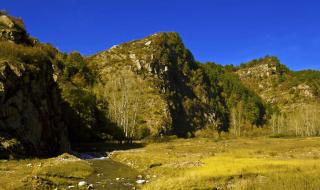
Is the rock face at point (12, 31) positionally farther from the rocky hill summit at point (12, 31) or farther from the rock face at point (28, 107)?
the rock face at point (28, 107)

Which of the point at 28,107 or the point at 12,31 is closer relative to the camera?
the point at 28,107

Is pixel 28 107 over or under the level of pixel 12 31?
under

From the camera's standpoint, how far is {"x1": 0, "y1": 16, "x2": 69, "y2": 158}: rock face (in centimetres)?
5162

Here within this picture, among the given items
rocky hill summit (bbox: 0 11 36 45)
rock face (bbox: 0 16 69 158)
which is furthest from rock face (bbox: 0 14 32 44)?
rock face (bbox: 0 16 69 158)

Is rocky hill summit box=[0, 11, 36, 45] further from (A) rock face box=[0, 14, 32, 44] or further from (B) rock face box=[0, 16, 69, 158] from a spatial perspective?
(B) rock face box=[0, 16, 69, 158]

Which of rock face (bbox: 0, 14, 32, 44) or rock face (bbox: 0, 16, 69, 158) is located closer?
rock face (bbox: 0, 16, 69, 158)

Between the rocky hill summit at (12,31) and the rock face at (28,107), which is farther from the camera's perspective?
the rocky hill summit at (12,31)

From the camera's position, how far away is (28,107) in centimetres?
5656

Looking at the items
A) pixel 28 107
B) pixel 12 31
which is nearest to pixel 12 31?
pixel 12 31

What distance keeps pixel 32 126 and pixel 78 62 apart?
12030 cm

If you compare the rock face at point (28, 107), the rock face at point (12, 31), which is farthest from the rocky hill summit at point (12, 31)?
the rock face at point (28, 107)

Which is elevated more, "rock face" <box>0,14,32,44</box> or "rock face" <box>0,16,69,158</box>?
"rock face" <box>0,14,32,44</box>

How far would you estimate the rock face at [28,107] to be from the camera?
169 ft

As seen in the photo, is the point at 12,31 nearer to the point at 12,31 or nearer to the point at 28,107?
the point at 12,31
